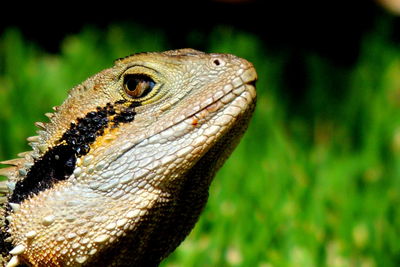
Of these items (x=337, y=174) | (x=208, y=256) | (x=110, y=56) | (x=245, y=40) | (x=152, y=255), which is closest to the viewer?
(x=152, y=255)

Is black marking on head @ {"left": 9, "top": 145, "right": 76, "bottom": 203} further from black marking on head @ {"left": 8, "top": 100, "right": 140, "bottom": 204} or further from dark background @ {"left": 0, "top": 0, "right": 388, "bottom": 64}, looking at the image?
dark background @ {"left": 0, "top": 0, "right": 388, "bottom": 64}

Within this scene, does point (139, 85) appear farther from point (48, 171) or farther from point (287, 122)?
point (287, 122)

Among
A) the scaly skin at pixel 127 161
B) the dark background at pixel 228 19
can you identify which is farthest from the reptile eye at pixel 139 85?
the dark background at pixel 228 19

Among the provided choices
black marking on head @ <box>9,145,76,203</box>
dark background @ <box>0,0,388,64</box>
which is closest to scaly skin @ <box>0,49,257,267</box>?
black marking on head @ <box>9,145,76,203</box>

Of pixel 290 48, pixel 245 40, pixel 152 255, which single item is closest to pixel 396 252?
pixel 152 255

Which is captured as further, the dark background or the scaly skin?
the dark background

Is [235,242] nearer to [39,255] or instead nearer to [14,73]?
[39,255]
